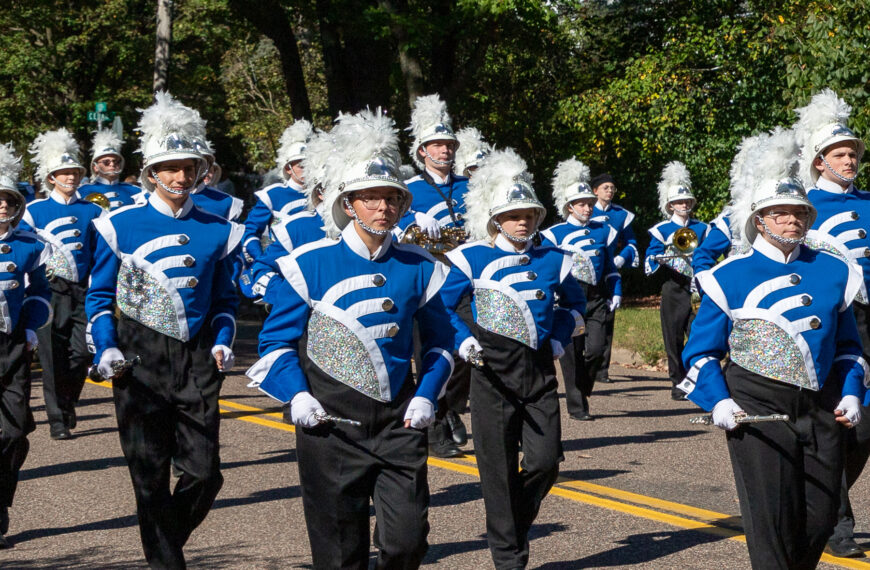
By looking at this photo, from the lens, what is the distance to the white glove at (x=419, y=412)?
A: 495 centimetres

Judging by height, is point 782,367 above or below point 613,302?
above

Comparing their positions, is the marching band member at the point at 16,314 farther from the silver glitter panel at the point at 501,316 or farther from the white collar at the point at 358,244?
the white collar at the point at 358,244

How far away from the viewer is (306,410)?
4840 mm

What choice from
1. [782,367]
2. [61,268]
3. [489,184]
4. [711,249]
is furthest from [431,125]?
[782,367]

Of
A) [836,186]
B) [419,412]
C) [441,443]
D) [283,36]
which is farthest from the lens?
[283,36]

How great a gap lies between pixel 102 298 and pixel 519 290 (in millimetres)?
2224

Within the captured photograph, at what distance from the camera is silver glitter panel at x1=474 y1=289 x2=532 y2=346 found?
7.04 metres

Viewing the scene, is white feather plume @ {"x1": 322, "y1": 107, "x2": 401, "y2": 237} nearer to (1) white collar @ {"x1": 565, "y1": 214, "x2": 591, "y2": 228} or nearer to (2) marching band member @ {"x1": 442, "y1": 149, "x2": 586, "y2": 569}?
(2) marching band member @ {"x1": 442, "y1": 149, "x2": 586, "y2": 569}

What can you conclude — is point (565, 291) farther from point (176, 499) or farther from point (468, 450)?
point (468, 450)

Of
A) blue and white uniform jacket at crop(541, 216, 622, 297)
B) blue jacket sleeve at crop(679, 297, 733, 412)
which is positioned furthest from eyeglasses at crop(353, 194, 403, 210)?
blue and white uniform jacket at crop(541, 216, 622, 297)

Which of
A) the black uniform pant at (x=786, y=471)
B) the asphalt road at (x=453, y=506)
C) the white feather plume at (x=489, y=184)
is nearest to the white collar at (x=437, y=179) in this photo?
the asphalt road at (x=453, y=506)

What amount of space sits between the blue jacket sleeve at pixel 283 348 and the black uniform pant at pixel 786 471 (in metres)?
1.83

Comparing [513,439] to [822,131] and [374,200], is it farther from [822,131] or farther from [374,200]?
[822,131]

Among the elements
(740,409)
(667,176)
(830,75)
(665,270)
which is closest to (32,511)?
(740,409)
